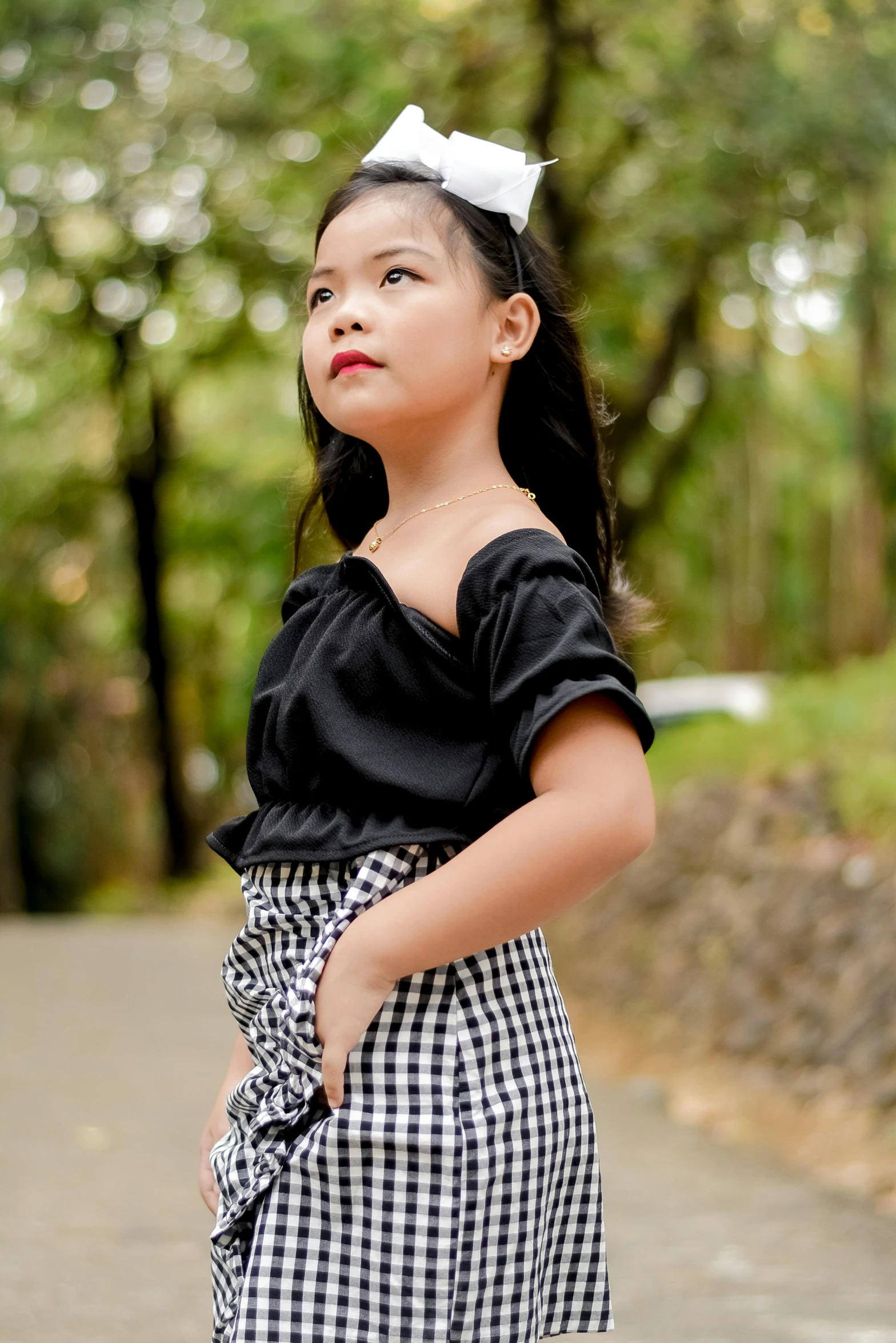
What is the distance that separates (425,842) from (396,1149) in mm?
275

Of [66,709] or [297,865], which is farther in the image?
[66,709]

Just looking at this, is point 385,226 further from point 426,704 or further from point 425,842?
point 425,842

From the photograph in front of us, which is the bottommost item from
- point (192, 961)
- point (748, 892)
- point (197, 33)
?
point (192, 961)

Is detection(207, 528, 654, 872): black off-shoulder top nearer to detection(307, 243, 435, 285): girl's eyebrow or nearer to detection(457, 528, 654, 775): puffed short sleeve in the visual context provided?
detection(457, 528, 654, 775): puffed short sleeve

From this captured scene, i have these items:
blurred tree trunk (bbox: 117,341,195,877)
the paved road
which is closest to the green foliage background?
blurred tree trunk (bbox: 117,341,195,877)

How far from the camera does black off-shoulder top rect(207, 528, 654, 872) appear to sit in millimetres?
1380

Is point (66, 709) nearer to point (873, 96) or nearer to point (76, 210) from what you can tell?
point (76, 210)

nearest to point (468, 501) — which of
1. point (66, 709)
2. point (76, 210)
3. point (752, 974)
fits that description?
point (752, 974)

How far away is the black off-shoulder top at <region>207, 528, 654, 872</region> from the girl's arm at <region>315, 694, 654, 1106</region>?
0.10ft

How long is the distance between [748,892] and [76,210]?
7169 millimetres

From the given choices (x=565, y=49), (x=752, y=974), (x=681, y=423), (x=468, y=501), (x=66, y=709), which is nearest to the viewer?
(x=468, y=501)

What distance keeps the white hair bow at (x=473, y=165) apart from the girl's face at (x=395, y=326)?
7 centimetres

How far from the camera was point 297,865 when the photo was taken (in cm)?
151

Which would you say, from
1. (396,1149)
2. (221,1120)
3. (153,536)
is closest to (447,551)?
(396,1149)
